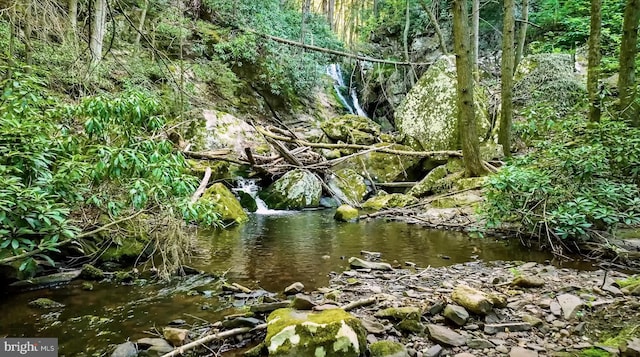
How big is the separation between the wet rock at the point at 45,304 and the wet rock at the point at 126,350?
4.25 feet

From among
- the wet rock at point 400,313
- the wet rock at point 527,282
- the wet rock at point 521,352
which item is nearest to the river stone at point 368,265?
the wet rock at point 527,282

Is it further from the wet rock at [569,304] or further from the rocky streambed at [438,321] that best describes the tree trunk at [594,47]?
the wet rock at [569,304]

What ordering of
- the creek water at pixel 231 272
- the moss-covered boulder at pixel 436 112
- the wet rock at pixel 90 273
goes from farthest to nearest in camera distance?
1. the moss-covered boulder at pixel 436 112
2. the wet rock at pixel 90 273
3. the creek water at pixel 231 272

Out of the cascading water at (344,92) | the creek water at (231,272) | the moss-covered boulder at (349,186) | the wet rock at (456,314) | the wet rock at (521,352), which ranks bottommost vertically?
the creek water at (231,272)

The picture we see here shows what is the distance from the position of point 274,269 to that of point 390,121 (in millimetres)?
15753

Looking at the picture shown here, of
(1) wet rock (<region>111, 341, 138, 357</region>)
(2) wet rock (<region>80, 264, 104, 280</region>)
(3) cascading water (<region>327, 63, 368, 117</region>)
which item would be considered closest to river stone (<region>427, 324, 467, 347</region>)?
(1) wet rock (<region>111, 341, 138, 357</region>)

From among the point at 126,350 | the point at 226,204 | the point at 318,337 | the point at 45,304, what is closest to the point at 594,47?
the point at 318,337

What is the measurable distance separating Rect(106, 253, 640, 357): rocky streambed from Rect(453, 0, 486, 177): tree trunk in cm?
471

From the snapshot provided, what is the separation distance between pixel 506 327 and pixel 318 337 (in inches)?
55.3

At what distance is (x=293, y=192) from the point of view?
10602mm

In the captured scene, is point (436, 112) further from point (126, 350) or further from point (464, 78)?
point (126, 350)

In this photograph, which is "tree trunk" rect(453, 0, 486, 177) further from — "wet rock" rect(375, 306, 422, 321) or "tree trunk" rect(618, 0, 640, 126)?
"wet rock" rect(375, 306, 422, 321)

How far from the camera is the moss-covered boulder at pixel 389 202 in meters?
9.53

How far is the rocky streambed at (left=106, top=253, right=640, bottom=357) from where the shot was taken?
2492 millimetres
